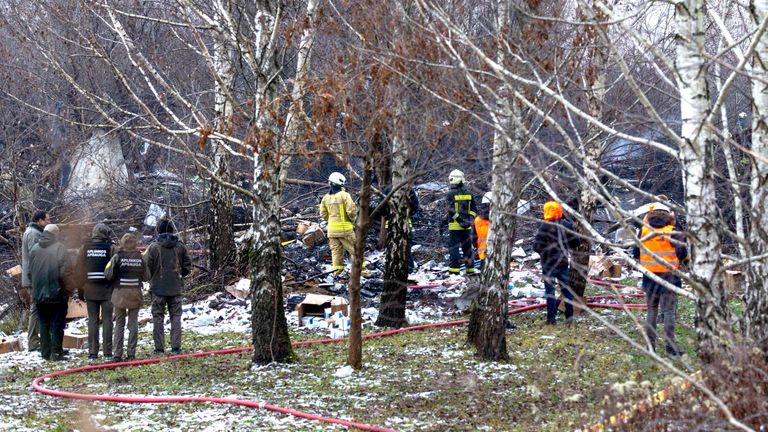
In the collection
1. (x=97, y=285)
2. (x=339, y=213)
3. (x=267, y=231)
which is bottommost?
(x=97, y=285)

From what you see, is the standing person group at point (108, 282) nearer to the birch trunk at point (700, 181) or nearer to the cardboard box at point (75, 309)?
the cardboard box at point (75, 309)

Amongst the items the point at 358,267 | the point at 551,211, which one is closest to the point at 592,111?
the point at 551,211

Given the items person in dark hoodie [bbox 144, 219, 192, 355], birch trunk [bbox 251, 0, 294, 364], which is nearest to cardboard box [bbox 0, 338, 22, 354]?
person in dark hoodie [bbox 144, 219, 192, 355]

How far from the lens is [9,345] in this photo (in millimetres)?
12703

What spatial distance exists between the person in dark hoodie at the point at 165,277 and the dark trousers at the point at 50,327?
51.0 inches

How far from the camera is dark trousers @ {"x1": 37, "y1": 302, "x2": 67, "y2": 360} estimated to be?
12016 mm

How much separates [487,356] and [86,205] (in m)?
11.6

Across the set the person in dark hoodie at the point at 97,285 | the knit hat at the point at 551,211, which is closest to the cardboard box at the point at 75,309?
the person in dark hoodie at the point at 97,285

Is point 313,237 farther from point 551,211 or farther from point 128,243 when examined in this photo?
point 551,211

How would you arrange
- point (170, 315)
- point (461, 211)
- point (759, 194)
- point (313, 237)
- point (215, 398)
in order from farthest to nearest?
point (313, 237), point (461, 211), point (170, 315), point (215, 398), point (759, 194)

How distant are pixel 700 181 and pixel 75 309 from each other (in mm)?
11518

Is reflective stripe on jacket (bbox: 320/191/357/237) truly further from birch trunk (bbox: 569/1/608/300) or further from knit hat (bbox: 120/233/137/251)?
knit hat (bbox: 120/233/137/251)

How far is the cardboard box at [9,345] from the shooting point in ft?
41.3

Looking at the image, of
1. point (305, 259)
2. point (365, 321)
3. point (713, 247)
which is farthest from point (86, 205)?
point (713, 247)
